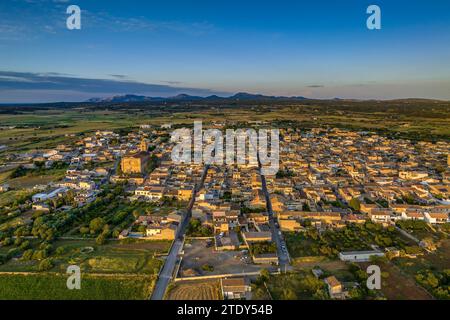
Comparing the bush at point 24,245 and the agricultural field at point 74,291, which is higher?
the bush at point 24,245

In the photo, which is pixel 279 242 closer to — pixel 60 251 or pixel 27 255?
pixel 60 251

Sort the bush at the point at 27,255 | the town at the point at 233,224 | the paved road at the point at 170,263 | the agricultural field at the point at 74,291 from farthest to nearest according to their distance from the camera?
the bush at the point at 27,255
the town at the point at 233,224
the paved road at the point at 170,263
the agricultural field at the point at 74,291

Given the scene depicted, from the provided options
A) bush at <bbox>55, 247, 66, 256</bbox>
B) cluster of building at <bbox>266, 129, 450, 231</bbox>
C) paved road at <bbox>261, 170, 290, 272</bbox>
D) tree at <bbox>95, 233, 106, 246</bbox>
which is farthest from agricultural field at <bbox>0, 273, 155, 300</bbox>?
cluster of building at <bbox>266, 129, 450, 231</bbox>

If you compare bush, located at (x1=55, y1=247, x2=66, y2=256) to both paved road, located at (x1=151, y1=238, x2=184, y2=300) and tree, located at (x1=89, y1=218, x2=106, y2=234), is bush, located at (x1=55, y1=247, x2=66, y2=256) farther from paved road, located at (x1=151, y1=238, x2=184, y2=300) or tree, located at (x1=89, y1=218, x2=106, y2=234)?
paved road, located at (x1=151, y1=238, x2=184, y2=300)

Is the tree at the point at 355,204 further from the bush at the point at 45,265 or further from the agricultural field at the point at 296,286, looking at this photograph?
the bush at the point at 45,265

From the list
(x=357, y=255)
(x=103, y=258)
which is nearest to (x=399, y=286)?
(x=357, y=255)

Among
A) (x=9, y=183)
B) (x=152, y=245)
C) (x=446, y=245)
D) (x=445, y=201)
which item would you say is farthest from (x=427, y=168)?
(x=9, y=183)

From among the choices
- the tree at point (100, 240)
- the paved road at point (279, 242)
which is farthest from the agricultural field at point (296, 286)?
the tree at point (100, 240)
